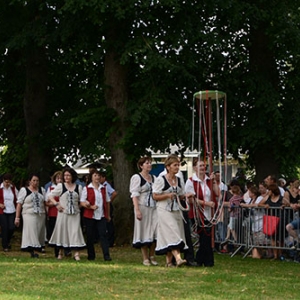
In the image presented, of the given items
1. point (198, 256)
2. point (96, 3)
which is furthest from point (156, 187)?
point (96, 3)

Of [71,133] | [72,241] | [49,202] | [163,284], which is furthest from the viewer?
[71,133]

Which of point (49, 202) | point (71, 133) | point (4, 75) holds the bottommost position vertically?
point (49, 202)

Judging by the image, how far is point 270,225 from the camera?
21141 mm

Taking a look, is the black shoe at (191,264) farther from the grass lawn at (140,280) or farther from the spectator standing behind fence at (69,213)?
the spectator standing behind fence at (69,213)

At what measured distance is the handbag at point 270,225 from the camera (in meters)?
21.1

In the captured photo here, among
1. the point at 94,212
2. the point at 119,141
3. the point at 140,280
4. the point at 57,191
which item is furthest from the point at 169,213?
the point at 119,141

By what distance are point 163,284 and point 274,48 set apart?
49.7ft

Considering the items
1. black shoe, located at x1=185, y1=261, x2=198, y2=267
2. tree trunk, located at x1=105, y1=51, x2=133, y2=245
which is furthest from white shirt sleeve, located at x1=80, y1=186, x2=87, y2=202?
tree trunk, located at x1=105, y1=51, x2=133, y2=245

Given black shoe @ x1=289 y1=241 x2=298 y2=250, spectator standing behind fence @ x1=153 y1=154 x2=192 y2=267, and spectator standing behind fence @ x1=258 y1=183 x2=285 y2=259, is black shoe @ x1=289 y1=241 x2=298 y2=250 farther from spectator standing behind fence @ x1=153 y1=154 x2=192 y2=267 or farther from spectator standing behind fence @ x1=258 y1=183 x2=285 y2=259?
spectator standing behind fence @ x1=153 y1=154 x2=192 y2=267

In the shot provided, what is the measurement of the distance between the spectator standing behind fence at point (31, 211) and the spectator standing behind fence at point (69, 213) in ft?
3.98

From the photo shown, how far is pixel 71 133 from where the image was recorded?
101ft

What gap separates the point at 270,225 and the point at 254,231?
2.04 feet

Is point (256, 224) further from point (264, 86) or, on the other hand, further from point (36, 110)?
point (36, 110)

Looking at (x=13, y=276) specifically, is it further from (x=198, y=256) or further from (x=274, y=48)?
(x=274, y=48)
